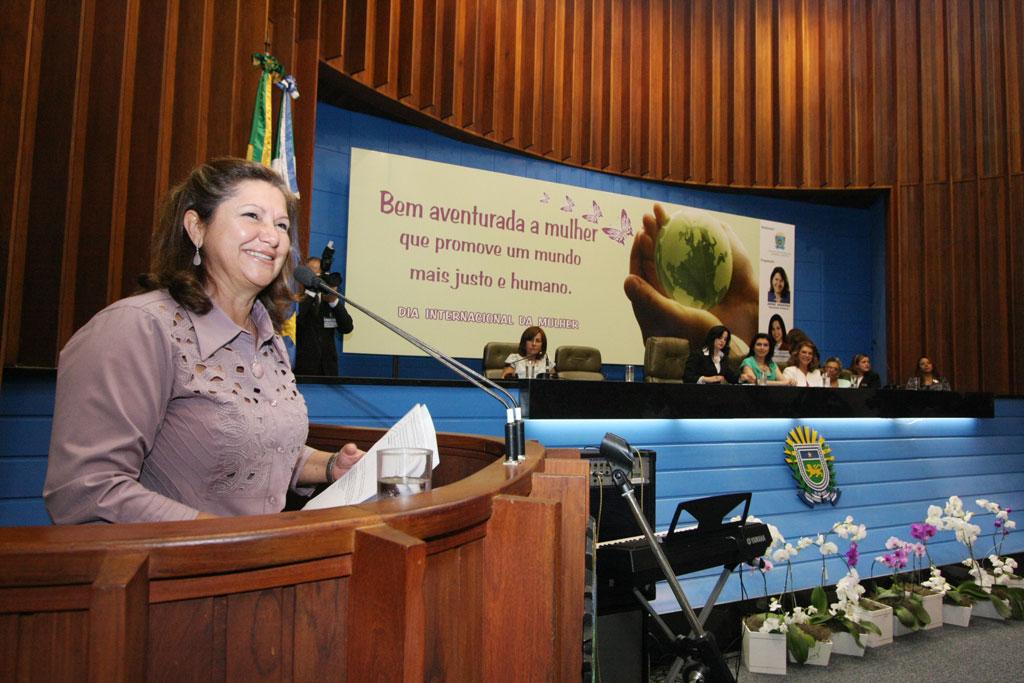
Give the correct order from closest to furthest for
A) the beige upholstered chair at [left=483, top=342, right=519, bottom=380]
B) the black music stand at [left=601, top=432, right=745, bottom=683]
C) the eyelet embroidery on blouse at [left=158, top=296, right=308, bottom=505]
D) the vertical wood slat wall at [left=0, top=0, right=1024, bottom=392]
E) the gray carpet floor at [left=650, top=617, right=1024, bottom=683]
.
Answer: the eyelet embroidery on blouse at [left=158, top=296, right=308, bottom=505], the black music stand at [left=601, top=432, right=745, bottom=683], the gray carpet floor at [left=650, top=617, right=1024, bottom=683], the beige upholstered chair at [left=483, top=342, right=519, bottom=380], the vertical wood slat wall at [left=0, top=0, right=1024, bottom=392]

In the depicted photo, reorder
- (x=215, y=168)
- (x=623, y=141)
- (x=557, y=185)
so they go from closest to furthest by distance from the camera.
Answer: (x=215, y=168)
(x=557, y=185)
(x=623, y=141)

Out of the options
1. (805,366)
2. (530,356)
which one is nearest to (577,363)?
(530,356)

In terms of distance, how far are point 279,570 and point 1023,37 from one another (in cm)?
885

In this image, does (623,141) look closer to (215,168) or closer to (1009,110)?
(1009,110)

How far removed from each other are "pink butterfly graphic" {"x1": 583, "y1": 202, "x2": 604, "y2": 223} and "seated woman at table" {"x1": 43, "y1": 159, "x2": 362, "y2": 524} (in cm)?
516

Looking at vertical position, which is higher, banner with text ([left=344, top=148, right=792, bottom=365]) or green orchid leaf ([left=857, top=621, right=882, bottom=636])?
banner with text ([left=344, top=148, right=792, bottom=365])

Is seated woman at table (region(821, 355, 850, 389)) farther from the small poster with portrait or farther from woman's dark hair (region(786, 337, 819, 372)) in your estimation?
the small poster with portrait

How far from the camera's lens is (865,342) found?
8297 millimetres

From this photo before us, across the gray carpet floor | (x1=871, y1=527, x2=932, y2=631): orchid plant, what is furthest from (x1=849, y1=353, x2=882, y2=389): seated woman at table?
the gray carpet floor

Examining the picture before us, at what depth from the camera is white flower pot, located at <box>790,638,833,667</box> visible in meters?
2.96

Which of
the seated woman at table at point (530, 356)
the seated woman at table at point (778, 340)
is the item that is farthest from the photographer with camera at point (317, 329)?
the seated woman at table at point (778, 340)

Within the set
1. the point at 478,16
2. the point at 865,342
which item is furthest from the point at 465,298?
the point at 865,342

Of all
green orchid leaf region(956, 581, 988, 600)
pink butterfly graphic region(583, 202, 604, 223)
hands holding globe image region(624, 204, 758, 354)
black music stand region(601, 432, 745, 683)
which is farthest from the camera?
hands holding globe image region(624, 204, 758, 354)

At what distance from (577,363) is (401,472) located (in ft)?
14.2
